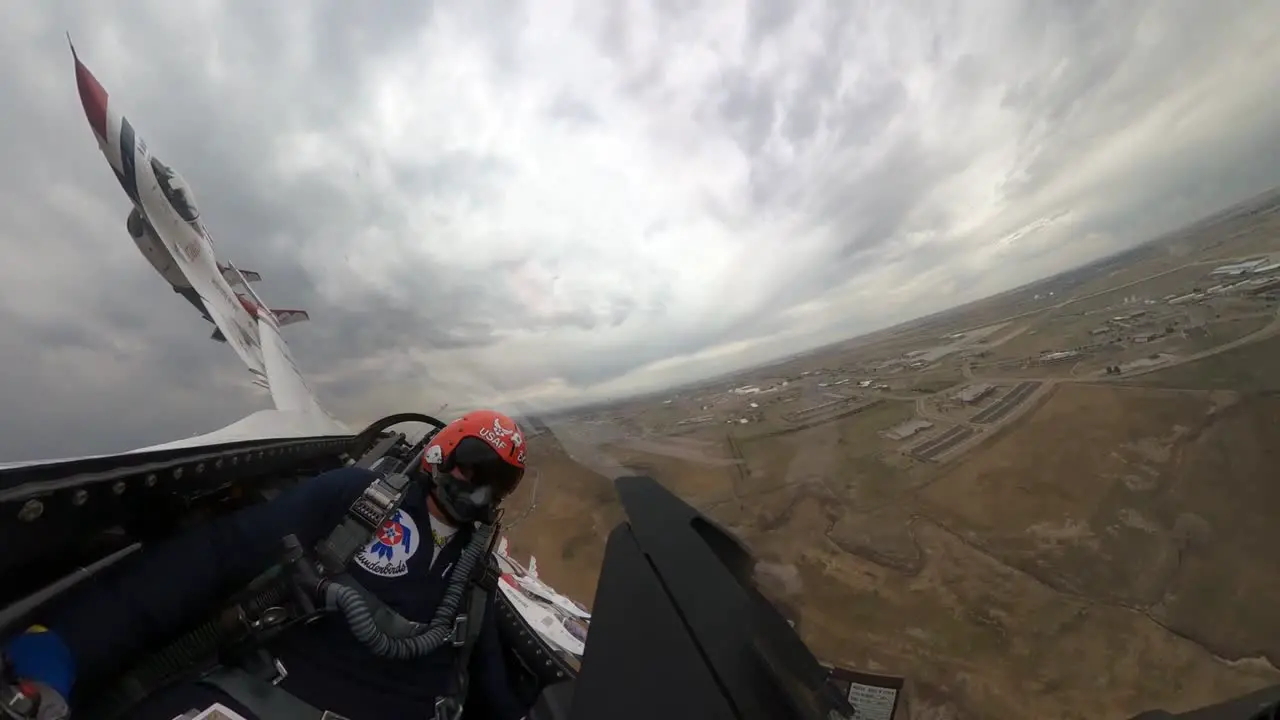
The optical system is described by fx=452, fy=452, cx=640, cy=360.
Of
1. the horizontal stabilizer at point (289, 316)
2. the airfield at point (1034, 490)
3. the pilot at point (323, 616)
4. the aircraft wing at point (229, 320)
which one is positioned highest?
the horizontal stabilizer at point (289, 316)

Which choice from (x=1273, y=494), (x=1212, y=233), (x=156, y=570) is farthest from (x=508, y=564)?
(x=1212, y=233)

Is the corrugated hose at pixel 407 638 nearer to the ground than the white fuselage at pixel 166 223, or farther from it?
nearer to the ground

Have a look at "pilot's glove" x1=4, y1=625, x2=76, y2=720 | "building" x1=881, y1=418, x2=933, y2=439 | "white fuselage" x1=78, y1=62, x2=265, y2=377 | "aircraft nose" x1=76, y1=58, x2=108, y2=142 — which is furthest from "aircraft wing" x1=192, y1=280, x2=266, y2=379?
"building" x1=881, y1=418, x2=933, y2=439

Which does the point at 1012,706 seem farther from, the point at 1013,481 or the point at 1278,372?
the point at 1278,372

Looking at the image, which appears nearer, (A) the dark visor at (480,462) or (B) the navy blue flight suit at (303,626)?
(B) the navy blue flight suit at (303,626)

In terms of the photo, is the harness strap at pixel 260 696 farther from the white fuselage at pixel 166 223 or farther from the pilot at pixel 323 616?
the white fuselage at pixel 166 223

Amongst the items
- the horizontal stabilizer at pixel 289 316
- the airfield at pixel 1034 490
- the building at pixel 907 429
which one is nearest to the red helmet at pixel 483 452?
the airfield at pixel 1034 490
